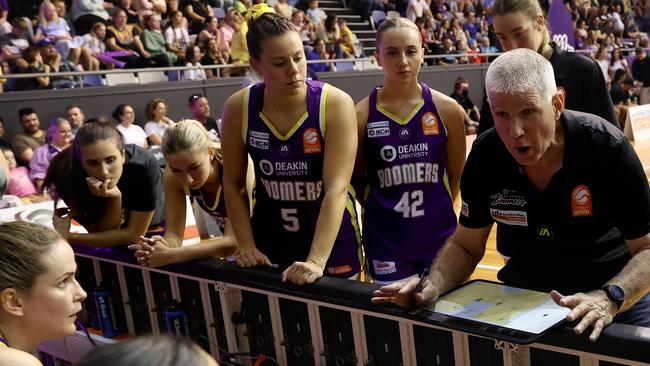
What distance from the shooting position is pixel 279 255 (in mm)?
2820

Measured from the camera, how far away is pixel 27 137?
26.2ft

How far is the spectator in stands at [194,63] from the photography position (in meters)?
10.7

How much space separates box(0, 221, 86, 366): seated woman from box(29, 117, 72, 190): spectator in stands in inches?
234

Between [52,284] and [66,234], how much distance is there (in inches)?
54.1

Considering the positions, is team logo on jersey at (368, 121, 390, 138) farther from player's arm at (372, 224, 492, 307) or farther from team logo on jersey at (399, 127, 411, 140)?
player's arm at (372, 224, 492, 307)

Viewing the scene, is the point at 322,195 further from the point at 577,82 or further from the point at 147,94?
the point at 147,94

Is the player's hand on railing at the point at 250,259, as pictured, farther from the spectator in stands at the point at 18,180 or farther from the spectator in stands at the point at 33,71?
the spectator in stands at the point at 33,71

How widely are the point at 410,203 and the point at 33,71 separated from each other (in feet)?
24.8

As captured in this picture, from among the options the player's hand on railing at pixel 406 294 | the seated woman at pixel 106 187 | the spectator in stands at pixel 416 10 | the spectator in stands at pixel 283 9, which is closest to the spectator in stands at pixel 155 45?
the spectator in stands at pixel 283 9

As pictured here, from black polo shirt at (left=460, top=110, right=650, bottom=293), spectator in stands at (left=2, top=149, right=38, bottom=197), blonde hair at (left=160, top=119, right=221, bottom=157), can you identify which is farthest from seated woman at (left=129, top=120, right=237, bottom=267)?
spectator in stands at (left=2, top=149, right=38, bottom=197)

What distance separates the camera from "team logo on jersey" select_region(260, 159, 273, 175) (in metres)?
2.66

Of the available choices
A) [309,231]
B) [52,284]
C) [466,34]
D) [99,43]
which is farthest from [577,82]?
[466,34]

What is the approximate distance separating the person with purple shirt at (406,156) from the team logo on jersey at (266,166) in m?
0.47

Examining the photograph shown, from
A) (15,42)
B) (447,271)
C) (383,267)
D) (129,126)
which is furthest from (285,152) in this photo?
(15,42)
